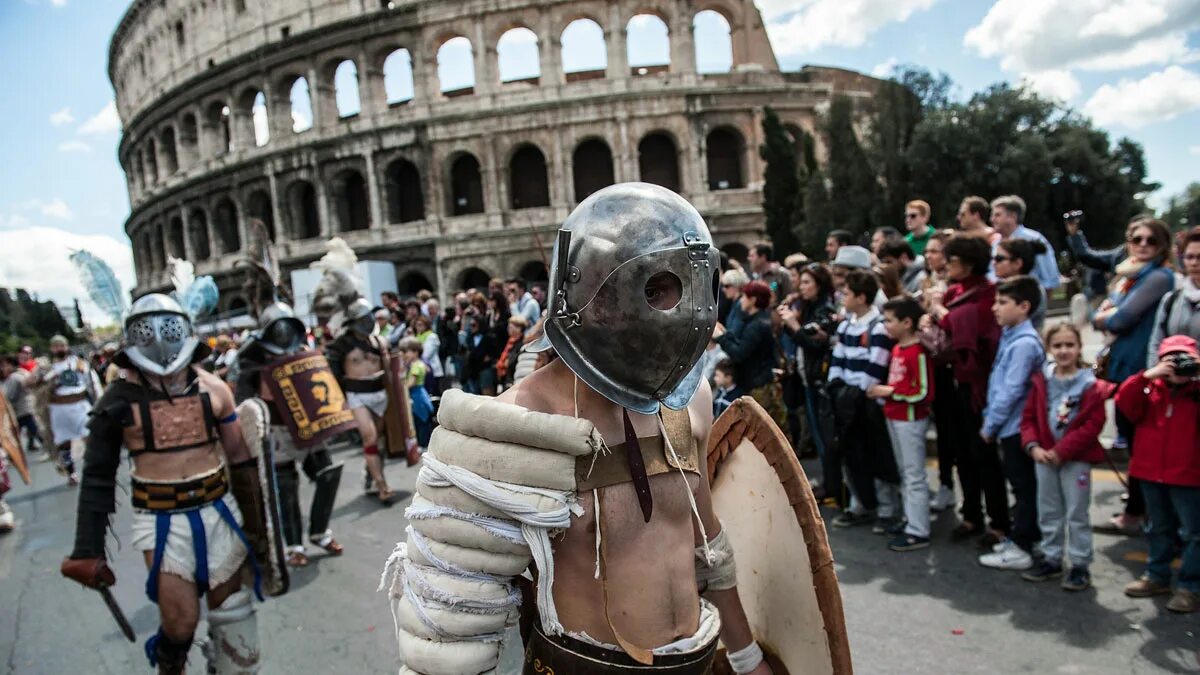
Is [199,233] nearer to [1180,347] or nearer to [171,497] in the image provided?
[171,497]

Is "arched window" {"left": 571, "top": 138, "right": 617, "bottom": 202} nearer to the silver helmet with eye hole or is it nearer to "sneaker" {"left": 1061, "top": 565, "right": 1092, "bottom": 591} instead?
the silver helmet with eye hole

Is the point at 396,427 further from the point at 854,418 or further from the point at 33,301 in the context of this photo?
the point at 33,301

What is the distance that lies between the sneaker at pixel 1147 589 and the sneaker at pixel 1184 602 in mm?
160

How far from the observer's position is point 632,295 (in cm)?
152

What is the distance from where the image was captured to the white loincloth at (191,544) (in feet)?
10.8

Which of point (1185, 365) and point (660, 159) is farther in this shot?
point (660, 159)

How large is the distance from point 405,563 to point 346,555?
463cm

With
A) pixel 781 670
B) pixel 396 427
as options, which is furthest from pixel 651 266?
pixel 396 427

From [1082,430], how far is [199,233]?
37762 mm

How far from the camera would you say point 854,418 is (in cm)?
507

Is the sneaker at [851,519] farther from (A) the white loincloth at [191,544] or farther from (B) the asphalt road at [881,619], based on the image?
(A) the white loincloth at [191,544]

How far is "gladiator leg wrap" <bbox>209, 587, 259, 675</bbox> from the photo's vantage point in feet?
11.1

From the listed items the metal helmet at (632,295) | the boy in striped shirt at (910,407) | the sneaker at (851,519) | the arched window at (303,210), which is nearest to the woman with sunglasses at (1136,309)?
the boy in striped shirt at (910,407)

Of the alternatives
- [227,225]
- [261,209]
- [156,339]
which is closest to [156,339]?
[156,339]
